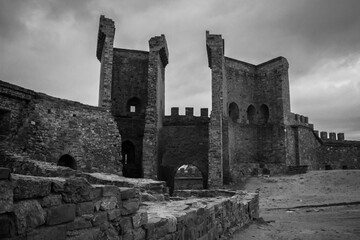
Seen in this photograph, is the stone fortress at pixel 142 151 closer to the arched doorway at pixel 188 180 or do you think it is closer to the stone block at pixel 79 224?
the stone block at pixel 79 224

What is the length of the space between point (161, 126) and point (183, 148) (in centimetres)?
225

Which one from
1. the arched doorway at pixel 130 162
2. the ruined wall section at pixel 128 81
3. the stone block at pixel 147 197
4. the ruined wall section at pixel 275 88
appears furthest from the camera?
the ruined wall section at pixel 275 88

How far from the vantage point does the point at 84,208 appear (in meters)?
3.35

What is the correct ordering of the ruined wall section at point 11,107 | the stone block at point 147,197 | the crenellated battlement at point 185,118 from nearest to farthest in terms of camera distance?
the stone block at point 147,197, the ruined wall section at point 11,107, the crenellated battlement at point 185,118

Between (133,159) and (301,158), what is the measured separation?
45.6 ft

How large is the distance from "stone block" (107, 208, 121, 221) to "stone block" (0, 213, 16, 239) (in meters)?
1.29

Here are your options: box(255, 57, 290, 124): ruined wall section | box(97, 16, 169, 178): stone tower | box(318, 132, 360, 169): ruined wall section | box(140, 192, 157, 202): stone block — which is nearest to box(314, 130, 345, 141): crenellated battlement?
box(318, 132, 360, 169): ruined wall section

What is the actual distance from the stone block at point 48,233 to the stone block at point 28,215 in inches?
2.3

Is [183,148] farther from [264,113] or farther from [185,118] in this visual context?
[264,113]

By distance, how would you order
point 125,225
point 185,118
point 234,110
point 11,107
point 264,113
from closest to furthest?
point 125,225
point 11,107
point 185,118
point 234,110
point 264,113

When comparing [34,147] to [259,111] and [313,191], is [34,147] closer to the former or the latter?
[313,191]

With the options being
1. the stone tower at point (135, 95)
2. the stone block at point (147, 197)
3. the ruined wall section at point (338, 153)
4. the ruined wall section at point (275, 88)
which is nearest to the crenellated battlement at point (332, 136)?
the ruined wall section at point (338, 153)

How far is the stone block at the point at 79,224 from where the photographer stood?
3.13 m

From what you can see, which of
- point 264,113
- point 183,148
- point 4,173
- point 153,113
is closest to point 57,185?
point 4,173
